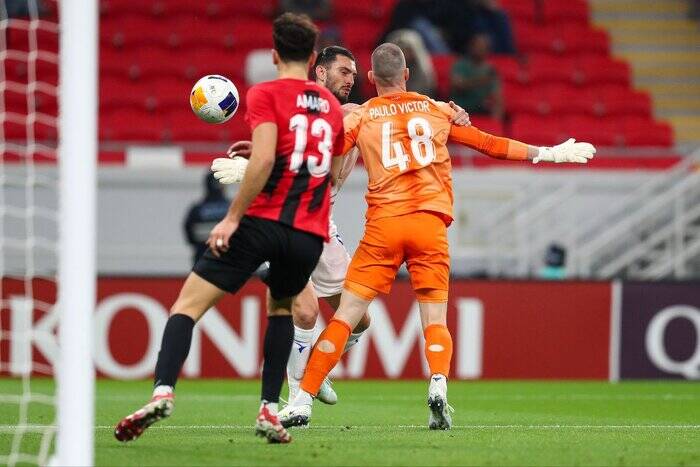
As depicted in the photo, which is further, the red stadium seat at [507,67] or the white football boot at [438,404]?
the red stadium seat at [507,67]

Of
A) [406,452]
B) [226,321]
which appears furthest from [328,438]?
[226,321]

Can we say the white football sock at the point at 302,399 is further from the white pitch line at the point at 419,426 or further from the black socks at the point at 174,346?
the black socks at the point at 174,346

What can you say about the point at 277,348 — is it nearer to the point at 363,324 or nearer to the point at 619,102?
the point at 363,324

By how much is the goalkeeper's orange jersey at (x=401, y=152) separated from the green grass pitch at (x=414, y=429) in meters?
1.23

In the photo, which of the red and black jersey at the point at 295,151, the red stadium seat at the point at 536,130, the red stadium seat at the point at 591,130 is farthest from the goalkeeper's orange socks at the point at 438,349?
the red stadium seat at the point at 591,130

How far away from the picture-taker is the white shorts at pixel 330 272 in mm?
8133

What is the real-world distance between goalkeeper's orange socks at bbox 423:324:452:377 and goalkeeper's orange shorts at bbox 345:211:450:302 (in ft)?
0.55

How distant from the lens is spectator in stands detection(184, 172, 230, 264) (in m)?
13.7

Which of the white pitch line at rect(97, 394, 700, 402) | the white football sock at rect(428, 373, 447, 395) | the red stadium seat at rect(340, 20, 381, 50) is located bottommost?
the white pitch line at rect(97, 394, 700, 402)

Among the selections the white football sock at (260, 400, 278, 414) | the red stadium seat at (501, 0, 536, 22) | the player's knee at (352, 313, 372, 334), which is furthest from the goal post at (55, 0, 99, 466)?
the red stadium seat at (501, 0, 536, 22)

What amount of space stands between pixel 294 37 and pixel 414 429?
234cm

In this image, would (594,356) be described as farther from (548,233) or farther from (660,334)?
(548,233)

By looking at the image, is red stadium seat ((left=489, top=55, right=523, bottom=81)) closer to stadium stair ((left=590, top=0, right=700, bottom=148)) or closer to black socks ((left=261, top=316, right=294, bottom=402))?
stadium stair ((left=590, top=0, right=700, bottom=148))

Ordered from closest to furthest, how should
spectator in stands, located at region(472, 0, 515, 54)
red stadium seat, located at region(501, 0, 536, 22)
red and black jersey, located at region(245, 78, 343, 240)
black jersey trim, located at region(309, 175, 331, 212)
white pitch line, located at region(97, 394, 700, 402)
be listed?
red and black jersey, located at region(245, 78, 343, 240), black jersey trim, located at region(309, 175, 331, 212), white pitch line, located at region(97, 394, 700, 402), spectator in stands, located at region(472, 0, 515, 54), red stadium seat, located at region(501, 0, 536, 22)
